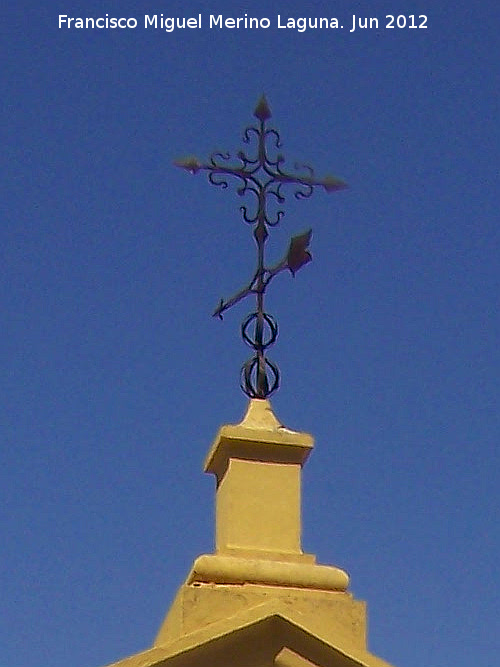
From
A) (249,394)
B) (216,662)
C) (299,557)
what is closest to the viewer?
(216,662)

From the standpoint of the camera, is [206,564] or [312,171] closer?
[206,564]

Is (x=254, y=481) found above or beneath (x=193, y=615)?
above

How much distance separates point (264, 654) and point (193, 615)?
1.34ft

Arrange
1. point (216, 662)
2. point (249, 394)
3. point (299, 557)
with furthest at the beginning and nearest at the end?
point (249, 394)
point (299, 557)
point (216, 662)

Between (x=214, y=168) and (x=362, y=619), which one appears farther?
(x=214, y=168)

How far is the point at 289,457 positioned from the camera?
7.46 m

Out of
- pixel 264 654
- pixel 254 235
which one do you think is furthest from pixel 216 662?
pixel 254 235

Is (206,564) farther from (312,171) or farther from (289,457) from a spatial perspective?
(312,171)

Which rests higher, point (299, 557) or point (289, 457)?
point (289, 457)

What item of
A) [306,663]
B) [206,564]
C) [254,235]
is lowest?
[306,663]

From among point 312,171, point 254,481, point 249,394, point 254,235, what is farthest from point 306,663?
point 312,171

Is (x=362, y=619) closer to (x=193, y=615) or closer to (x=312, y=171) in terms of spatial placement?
(x=193, y=615)

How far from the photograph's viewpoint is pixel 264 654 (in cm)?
665

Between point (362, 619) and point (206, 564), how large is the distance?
0.87 metres
